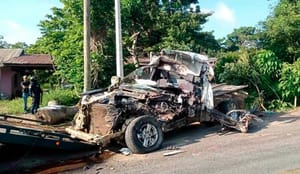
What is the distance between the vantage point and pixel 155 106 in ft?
31.9

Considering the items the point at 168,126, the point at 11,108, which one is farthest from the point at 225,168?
the point at 11,108

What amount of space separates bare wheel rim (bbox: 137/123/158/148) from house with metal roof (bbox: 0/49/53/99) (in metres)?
17.8

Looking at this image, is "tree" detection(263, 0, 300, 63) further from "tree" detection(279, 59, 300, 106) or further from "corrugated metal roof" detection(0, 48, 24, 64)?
"corrugated metal roof" detection(0, 48, 24, 64)

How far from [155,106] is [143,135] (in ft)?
3.33

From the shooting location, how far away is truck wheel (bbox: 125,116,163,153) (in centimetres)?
877

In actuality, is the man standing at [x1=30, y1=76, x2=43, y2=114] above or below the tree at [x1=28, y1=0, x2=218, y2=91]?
below

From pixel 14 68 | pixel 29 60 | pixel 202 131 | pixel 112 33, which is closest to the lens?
pixel 202 131

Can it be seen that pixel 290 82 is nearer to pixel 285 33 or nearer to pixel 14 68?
pixel 285 33

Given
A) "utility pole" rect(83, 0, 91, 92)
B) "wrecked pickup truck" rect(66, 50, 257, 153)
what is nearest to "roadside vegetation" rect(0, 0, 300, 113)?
"utility pole" rect(83, 0, 91, 92)

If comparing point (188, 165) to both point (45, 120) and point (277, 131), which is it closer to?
point (277, 131)

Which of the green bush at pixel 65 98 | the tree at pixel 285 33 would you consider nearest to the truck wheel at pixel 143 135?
the green bush at pixel 65 98

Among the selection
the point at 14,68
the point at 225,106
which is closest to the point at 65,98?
the point at 225,106

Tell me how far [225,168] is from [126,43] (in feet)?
46.4

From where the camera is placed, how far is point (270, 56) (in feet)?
56.0
